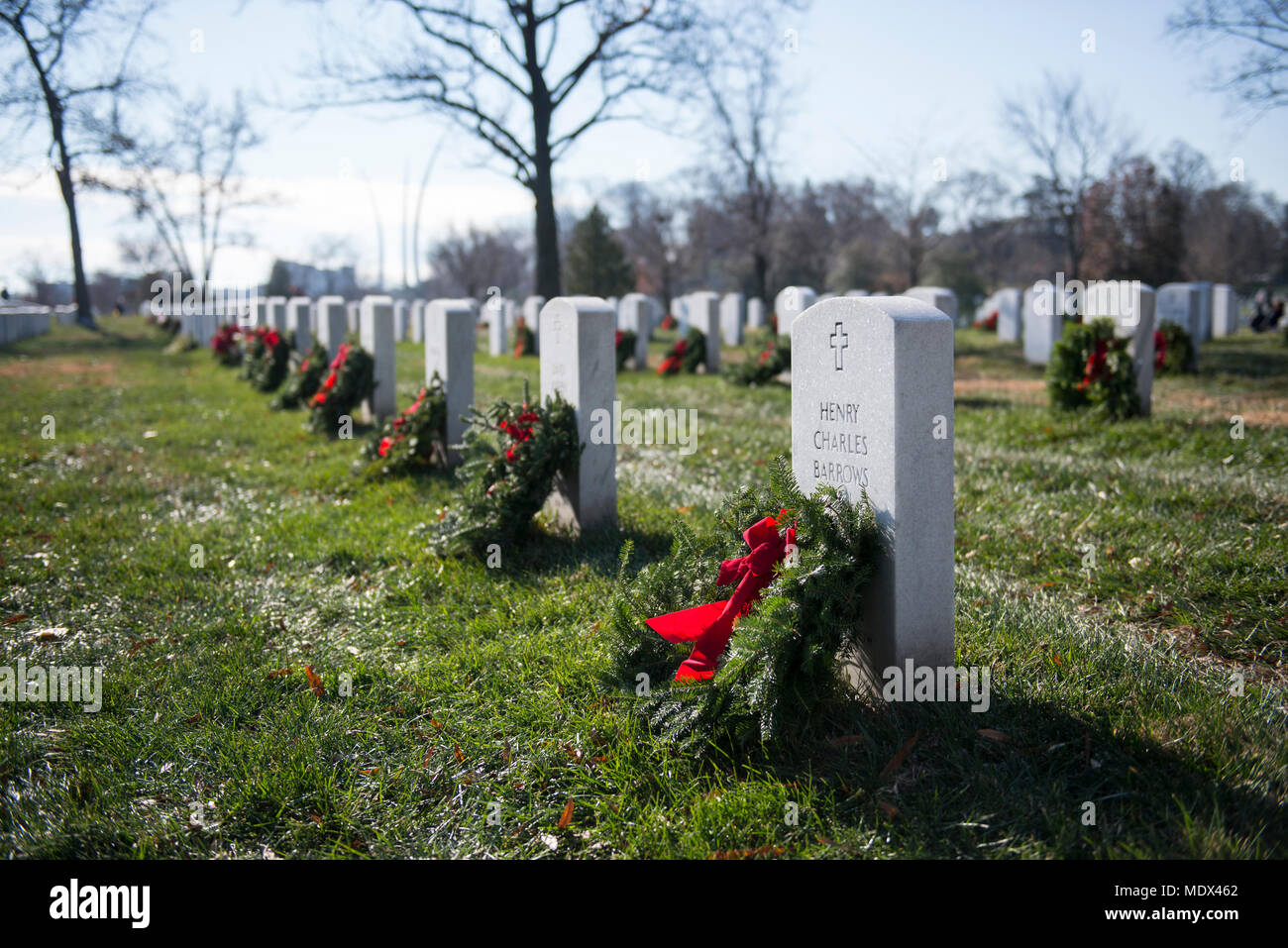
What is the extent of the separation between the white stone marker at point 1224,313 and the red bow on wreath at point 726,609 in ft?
72.6

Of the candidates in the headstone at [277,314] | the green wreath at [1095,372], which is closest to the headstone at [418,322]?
the headstone at [277,314]

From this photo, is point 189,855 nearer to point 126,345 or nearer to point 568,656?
point 568,656

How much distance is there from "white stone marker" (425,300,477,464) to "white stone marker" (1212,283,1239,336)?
64.9 feet

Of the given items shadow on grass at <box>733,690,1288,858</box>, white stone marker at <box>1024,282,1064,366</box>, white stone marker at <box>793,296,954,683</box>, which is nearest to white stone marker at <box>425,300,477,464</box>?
white stone marker at <box>793,296,954,683</box>

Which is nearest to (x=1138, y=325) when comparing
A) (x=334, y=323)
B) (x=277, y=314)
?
(x=334, y=323)

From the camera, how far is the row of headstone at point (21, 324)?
28.2 metres

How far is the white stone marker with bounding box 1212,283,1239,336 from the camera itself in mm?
21266

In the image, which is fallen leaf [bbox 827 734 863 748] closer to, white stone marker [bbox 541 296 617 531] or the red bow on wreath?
the red bow on wreath

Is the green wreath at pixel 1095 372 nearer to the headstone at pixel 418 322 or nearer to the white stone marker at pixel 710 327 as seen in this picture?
the white stone marker at pixel 710 327

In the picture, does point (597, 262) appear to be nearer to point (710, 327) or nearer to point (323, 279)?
point (710, 327)

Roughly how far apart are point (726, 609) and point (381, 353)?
8.18 metres

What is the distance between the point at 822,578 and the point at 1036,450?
19.5 feet

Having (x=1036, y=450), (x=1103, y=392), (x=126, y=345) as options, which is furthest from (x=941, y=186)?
(x=126, y=345)
